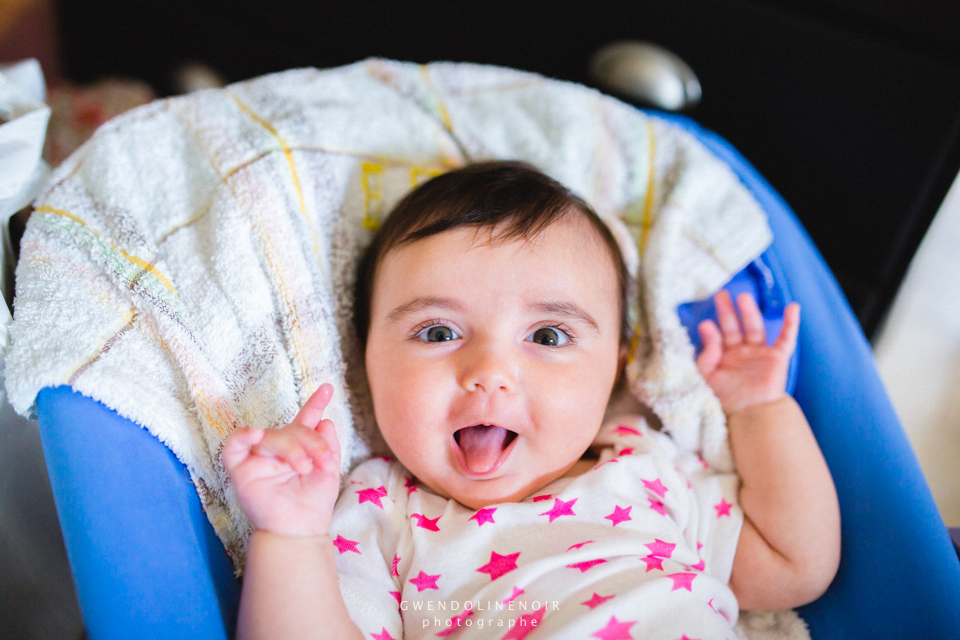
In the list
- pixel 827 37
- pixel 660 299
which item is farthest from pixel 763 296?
pixel 827 37

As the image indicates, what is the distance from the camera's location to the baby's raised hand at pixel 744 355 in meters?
0.86

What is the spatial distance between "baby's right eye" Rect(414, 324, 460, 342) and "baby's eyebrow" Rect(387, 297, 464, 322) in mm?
23

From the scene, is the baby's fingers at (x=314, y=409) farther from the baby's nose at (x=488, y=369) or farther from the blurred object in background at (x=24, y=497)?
the blurred object in background at (x=24, y=497)

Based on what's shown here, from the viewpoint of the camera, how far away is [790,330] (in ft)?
2.87

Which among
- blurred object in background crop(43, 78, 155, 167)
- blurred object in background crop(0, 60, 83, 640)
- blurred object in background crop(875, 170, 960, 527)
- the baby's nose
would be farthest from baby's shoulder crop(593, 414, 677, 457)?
blurred object in background crop(43, 78, 155, 167)

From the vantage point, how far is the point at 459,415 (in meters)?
0.69

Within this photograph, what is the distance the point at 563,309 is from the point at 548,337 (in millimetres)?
35

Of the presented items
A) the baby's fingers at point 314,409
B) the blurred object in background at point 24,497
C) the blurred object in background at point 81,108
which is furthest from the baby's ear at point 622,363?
the blurred object in background at point 81,108

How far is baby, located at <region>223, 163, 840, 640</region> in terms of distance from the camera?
62 centimetres

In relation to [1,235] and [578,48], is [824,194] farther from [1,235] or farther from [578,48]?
[1,235]

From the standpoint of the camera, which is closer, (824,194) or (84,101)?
(824,194)

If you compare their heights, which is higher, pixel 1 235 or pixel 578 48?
pixel 578 48

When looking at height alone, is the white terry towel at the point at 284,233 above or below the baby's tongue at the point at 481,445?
above

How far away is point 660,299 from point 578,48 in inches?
20.1
